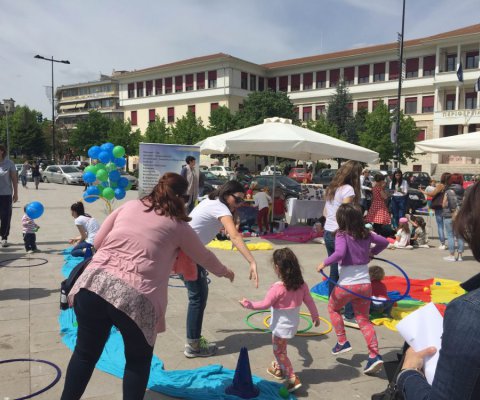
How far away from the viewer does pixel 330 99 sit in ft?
184

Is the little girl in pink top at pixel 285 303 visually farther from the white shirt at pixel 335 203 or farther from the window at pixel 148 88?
the window at pixel 148 88

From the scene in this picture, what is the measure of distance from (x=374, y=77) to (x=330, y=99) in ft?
20.4

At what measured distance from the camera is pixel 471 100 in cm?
4903

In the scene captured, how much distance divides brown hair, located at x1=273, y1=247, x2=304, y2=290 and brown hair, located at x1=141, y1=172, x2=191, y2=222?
1.11 metres

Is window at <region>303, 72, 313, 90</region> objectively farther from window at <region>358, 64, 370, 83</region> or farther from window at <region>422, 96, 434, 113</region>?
window at <region>422, 96, 434, 113</region>

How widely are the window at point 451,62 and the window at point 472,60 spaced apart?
125cm

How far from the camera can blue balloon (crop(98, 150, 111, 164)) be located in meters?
10.2

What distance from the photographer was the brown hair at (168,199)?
283cm

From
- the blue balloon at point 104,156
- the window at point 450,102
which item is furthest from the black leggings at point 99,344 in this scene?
the window at point 450,102

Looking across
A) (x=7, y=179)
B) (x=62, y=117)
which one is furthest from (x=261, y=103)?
(x=62, y=117)

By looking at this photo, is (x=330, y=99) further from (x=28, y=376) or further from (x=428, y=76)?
(x=28, y=376)

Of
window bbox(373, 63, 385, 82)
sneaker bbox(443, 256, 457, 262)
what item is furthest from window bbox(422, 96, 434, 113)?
sneaker bbox(443, 256, 457, 262)

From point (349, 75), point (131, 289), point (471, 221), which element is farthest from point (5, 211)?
point (349, 75)

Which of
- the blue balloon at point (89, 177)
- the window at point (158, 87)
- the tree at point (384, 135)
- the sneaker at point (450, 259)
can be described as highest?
the window at point (158, 87)
